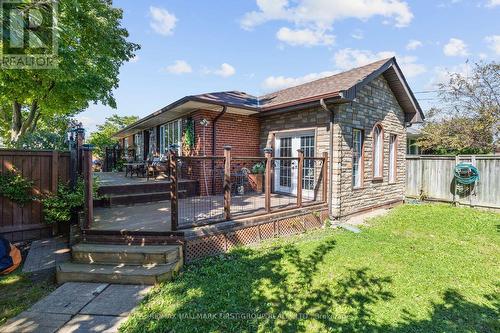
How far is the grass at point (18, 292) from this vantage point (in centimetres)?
311

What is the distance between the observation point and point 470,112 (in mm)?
15031

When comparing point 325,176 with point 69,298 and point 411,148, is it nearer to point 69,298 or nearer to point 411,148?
point 69,298

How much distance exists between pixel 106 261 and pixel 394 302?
4.32m

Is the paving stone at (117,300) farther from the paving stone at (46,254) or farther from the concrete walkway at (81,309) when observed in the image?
the paving stone at (46,254)

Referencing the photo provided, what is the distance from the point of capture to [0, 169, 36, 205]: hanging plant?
4.88 metres

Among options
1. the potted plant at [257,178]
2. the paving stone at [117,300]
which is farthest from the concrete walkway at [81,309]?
the potted plant at [257,178]

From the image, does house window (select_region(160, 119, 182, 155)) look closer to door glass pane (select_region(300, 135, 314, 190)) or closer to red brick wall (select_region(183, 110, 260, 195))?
red brick wall (select_region(183, 110, 260, 195))

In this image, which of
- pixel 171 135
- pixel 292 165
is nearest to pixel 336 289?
pixel 292 165

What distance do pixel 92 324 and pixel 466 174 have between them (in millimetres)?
11528

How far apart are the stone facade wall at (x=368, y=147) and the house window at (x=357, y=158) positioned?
0.46ft

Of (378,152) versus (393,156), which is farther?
(393,156)

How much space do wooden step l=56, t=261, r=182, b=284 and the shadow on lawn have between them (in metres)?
0.23

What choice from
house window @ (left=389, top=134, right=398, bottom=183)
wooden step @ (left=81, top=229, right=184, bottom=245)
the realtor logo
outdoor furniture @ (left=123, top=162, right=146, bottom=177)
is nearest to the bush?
wooden step @ (left=81, top=229, right=184, bottom=245)

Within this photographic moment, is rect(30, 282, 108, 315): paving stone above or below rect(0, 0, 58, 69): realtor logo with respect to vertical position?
below
